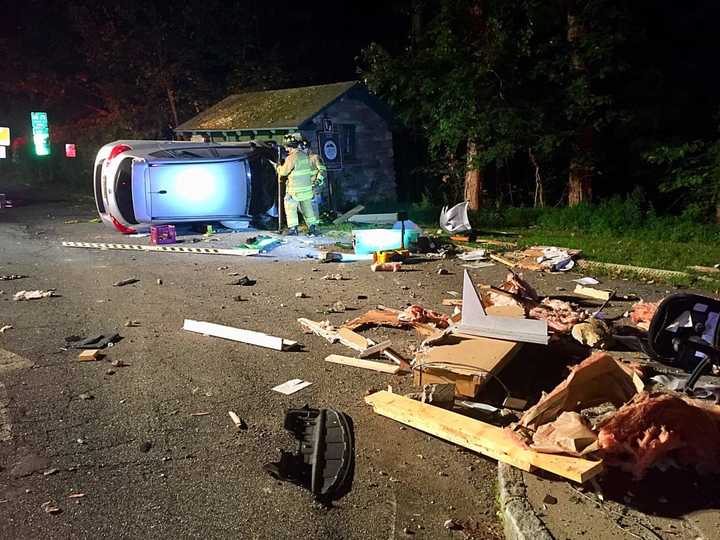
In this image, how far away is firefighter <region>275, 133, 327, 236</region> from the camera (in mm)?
13273

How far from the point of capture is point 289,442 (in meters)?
4.55

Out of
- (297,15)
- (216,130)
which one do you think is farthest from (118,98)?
(216,130)

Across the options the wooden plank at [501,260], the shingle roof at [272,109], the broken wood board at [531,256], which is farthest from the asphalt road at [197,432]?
the shingle roof at [272,109]

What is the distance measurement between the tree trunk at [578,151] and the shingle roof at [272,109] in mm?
6128

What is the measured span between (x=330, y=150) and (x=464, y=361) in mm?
13169

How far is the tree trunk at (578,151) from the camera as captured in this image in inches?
567

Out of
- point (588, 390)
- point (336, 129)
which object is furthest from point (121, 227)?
point (588, 390)

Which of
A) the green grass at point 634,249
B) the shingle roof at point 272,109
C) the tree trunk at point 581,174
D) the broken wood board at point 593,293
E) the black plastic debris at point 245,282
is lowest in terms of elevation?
the broken wood board at point 593,293

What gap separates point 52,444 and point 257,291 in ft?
15.6

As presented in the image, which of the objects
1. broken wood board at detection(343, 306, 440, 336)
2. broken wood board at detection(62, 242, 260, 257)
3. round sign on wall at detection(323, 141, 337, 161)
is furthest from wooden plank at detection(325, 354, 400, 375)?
round sign on wall at detection(323, 141, 337, 161)

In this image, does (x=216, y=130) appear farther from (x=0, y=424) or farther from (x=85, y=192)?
(x=0, y=424)

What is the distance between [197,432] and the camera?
4730 mm

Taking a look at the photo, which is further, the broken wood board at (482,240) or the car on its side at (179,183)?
the car on its side at (179,183)

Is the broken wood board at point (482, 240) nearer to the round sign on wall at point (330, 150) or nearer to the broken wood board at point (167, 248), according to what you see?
the broken wood board at point (167, 248)
